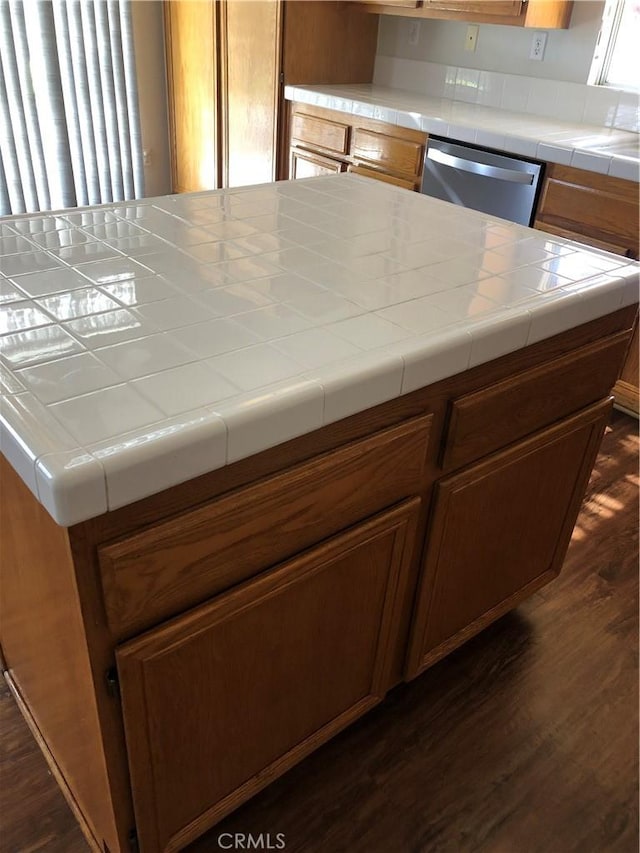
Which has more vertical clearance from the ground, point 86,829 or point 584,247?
point 584,247

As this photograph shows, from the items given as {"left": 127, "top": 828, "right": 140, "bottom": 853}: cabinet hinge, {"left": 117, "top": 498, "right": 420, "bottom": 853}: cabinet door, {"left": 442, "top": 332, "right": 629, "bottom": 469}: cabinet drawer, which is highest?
{"left": 442, "top": 332, "right": 629, "bottom": 469}: cabinet drawer

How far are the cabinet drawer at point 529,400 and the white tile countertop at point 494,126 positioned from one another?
1.19m

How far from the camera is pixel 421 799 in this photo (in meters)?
1.33

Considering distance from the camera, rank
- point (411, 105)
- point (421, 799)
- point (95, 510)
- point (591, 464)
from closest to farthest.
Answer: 1. point (95, 510)
2. point (421, 799)
3. point (591, 464)
4. point (411, 105)

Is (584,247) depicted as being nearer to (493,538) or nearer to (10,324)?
(493,538)

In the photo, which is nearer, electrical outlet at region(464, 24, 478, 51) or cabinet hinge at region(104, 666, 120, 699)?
cabinet hinge at region(104, 666, 120, 699)

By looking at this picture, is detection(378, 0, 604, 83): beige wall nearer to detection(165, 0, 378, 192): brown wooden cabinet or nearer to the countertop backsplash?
the countertop backsplash

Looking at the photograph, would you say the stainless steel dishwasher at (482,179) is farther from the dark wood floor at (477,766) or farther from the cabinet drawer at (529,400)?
the dark wood floor at (477,766)

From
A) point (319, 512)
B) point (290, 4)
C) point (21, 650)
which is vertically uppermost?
point (290, 4)

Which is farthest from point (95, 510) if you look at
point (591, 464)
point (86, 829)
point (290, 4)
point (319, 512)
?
point (290, 4)

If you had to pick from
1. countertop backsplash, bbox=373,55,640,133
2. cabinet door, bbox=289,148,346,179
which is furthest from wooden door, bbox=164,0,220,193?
countertop backsplash, bbox=373,55,640,133

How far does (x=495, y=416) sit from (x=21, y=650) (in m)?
0.92

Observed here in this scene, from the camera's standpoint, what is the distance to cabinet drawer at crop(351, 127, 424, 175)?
2912mm

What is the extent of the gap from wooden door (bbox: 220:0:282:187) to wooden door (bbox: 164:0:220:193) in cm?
11
